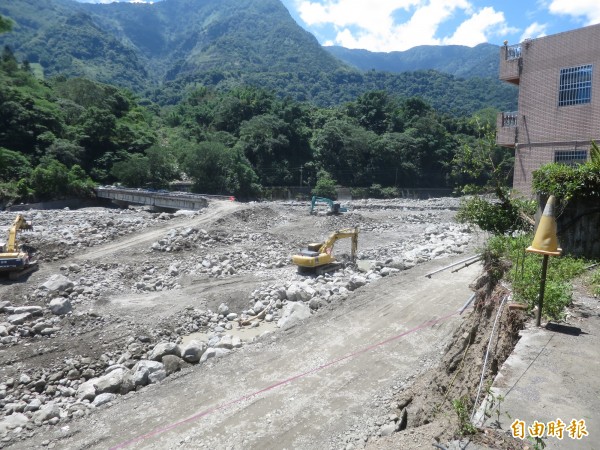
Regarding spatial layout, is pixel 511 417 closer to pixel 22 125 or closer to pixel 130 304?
pixel 130 304

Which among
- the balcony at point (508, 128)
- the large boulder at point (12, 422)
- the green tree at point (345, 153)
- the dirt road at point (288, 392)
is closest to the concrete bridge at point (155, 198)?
the balcony at point (508, 128)

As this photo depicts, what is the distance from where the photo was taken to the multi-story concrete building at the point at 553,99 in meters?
14.9

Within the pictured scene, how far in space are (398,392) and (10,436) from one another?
6.49m

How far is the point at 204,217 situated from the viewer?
25.4m

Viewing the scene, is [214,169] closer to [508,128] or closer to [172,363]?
[508,128]

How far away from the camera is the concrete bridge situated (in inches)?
1260

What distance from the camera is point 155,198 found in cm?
3406

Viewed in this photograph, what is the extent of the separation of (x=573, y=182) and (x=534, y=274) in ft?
9.90

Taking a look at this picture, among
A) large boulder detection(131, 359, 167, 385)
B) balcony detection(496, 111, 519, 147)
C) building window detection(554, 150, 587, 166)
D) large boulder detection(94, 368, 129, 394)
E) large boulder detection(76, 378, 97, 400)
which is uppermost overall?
balcony detection(496, 111, 519, 147)

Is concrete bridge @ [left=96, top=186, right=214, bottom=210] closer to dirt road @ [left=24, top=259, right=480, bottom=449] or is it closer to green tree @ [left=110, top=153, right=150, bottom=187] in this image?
green tree @ [left=110, top=153, right=150, bottom=187]

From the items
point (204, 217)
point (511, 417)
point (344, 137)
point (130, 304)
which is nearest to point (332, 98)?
point (344, 137)

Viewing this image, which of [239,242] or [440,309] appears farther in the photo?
[239,242]

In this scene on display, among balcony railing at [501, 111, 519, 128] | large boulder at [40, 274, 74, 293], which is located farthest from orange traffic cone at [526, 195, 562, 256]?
balcony railing at [501, 111, 519, 128]

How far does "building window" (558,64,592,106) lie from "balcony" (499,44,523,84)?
168 centimetres
